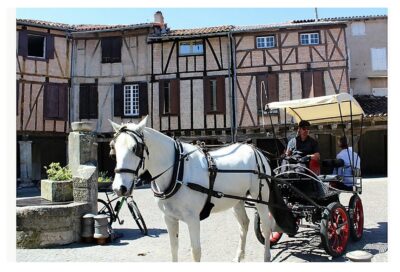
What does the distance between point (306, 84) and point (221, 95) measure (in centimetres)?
394

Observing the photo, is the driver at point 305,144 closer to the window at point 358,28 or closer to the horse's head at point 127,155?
the horse's head at point 127,155

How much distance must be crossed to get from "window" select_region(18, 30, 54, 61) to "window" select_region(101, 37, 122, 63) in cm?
246

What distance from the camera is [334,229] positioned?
5062 mm

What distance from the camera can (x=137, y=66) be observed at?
18.5m

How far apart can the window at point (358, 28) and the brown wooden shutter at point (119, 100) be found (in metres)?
14.5

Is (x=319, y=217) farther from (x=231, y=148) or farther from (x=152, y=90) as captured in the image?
(x=152, y=90)

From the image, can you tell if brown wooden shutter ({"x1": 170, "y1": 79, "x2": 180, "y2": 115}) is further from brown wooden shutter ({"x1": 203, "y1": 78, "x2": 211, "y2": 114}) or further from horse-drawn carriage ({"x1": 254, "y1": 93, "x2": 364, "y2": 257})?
horse-drawn carriage ({"x1": 254, "y1": 93, "x2": 364, "y2": 257})

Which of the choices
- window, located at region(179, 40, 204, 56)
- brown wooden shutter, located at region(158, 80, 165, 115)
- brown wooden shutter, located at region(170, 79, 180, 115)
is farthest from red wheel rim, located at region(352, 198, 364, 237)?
window, located at region(179, 40, 204, 56)

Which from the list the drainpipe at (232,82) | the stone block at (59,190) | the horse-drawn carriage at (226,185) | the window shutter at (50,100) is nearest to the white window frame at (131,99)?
the window shutter at (50,100)

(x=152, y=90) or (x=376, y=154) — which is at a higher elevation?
(x=152, y=90)

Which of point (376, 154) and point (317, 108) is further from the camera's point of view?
point (376, 154)

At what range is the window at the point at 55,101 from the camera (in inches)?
701

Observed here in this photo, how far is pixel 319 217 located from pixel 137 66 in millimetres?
14751

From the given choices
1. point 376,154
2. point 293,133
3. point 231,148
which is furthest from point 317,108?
point 376,154
